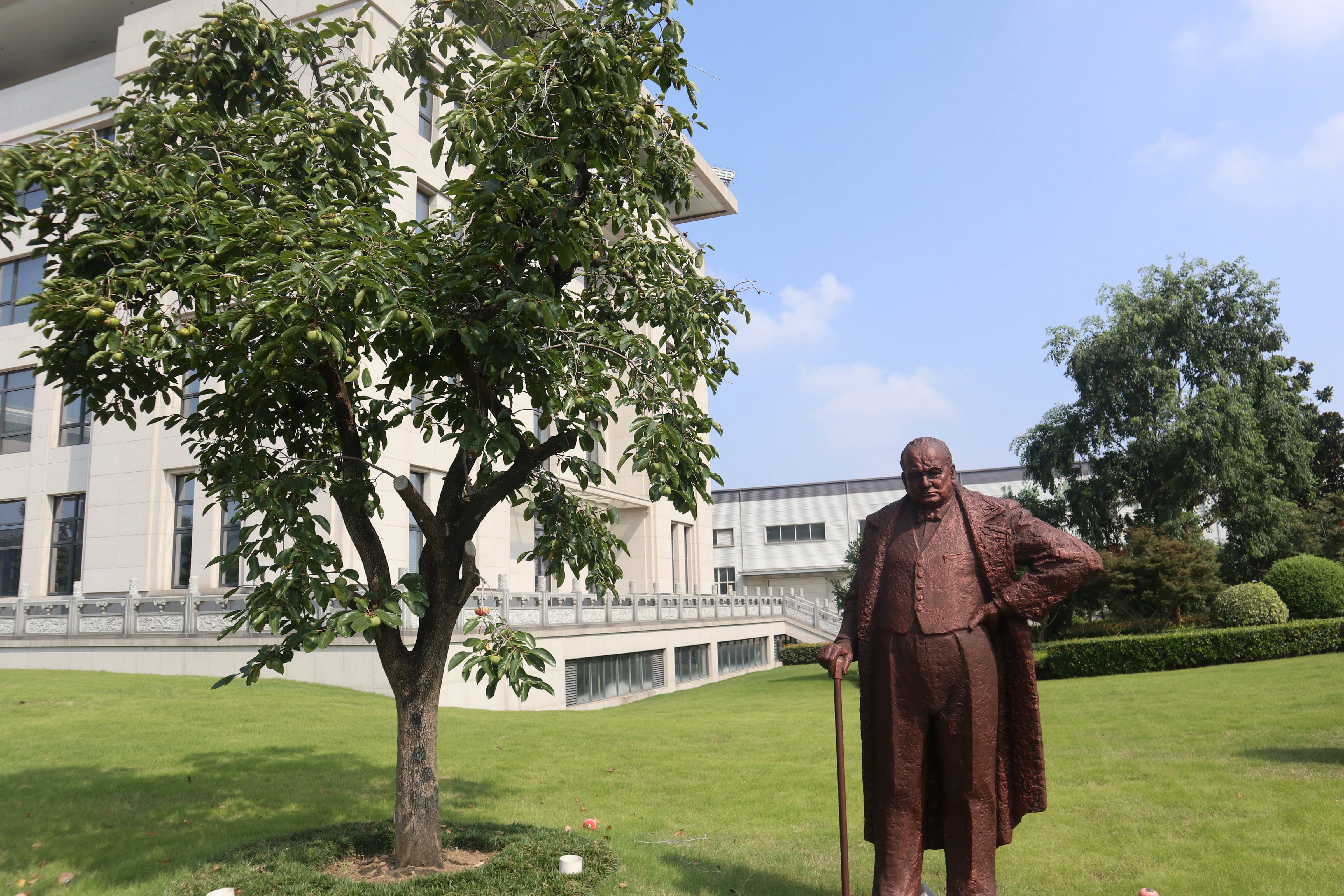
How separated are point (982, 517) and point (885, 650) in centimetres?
93

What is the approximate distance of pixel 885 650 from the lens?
500 cm

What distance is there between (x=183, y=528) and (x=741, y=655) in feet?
61.5

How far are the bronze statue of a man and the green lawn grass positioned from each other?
4.84 feet

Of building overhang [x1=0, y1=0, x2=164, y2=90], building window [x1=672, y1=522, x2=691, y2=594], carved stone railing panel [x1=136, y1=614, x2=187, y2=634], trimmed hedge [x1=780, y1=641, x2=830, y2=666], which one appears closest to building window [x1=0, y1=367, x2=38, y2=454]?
carved stone railing panel [x1=136, y1=614, x2=187, y2=634]

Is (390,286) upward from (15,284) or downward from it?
downward

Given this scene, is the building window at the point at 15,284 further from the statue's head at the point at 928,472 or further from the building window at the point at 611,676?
the statue's head at the point at 928,472

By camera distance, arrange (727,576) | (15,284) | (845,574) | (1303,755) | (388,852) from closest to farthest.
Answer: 1. (388,852)
2. (1303,755)
3. (15,284)
4. (845,574)
5. (727,576)

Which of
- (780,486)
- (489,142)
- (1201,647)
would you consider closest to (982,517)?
(489,142)

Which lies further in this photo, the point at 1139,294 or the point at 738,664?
the point at 738,664

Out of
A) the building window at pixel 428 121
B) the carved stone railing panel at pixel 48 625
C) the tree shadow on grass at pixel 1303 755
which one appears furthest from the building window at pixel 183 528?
the tree shadow on grass at pixel 1303 755

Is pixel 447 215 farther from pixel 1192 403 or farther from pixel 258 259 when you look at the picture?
pixel 1192 403

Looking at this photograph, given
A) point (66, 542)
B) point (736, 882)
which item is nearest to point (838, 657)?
point (736, 882)

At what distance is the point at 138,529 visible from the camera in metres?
21.5

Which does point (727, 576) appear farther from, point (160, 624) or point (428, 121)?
point (160, 624)
